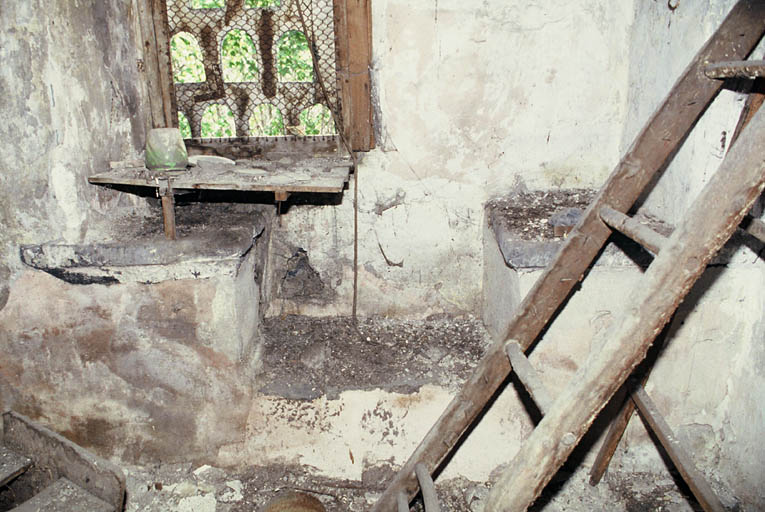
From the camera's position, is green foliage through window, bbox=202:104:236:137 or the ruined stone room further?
green foliage through window, bbox=202:104:236:137

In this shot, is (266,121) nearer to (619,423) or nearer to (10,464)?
(10,464)

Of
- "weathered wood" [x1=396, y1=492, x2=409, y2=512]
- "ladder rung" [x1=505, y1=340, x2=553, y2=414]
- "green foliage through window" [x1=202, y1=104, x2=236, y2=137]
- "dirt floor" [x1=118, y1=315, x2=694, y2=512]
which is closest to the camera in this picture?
"ladder rung" [x1=505, y1=340, x2=553, y2=414]

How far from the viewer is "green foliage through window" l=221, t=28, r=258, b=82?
8.95 feet

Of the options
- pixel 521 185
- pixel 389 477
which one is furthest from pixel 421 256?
pixel 389 477

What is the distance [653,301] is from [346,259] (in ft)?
6.43

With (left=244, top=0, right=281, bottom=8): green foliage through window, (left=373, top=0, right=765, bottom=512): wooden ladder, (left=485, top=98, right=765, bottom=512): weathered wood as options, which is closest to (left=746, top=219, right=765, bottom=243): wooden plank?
(left=373, top=0, right=765, bottom=512): wooden ladder

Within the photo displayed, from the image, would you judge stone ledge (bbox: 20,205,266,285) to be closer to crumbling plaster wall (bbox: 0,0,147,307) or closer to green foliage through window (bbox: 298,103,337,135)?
crumbling plaster wall (bbox: 0,0,147,307)

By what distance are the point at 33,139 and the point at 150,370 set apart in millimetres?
986

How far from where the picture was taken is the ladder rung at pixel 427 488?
1.58m

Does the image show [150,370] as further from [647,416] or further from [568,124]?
[568,124]

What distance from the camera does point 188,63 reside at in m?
2.76

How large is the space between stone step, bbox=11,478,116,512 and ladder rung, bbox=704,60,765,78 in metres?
2.36

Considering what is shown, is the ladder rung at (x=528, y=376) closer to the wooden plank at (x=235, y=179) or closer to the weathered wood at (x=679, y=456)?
the weathered wood at (x=679, y=456)

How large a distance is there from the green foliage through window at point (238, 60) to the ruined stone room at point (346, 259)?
11 millimetres
